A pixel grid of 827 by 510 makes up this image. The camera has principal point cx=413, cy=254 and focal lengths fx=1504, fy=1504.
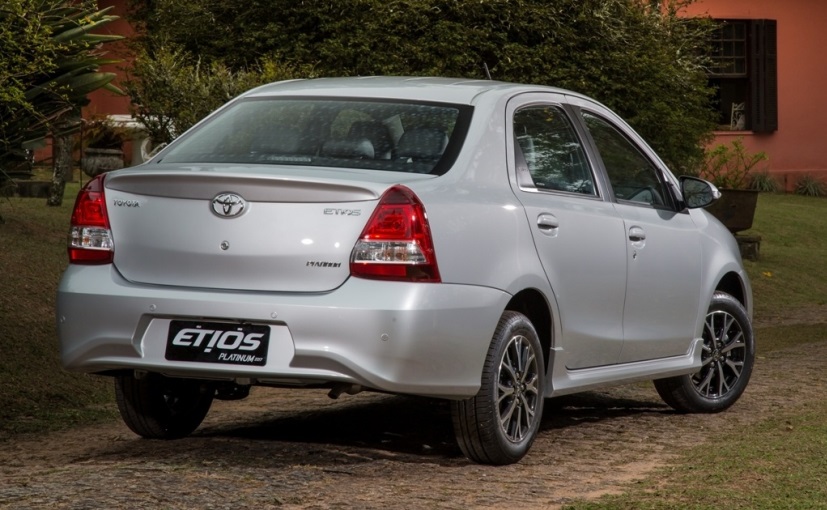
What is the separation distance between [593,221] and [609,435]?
111 cm

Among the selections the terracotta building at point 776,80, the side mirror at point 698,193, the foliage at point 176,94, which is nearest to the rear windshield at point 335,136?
the side mirror at point 698,193

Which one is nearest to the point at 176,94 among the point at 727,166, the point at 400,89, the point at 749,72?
the point at 400,89

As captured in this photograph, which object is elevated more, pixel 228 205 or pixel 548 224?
pixel 228 205

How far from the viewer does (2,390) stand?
863 centimetres

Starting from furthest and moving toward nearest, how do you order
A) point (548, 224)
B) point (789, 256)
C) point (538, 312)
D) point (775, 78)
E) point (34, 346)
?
point (775, 78) → point (789, 256) → point (34, 346) → point (538, 312) → point (548, 224)

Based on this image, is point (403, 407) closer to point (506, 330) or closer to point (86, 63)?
Result: point (506, 330)

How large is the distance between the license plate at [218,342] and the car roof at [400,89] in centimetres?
141

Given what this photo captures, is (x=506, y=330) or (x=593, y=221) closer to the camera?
(x=506, y=330)

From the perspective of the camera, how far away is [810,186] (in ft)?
85.4

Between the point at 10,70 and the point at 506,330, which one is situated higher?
the point at 10,70

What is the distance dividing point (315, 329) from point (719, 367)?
3.29 meters

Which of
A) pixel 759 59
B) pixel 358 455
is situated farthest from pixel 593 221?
pixel 759 59

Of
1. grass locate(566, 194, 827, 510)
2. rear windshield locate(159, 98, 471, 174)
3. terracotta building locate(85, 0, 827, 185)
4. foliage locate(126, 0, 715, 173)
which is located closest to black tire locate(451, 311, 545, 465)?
grass locate(566, 194, 827, 510)

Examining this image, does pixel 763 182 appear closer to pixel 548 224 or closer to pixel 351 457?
pixel 548 224
